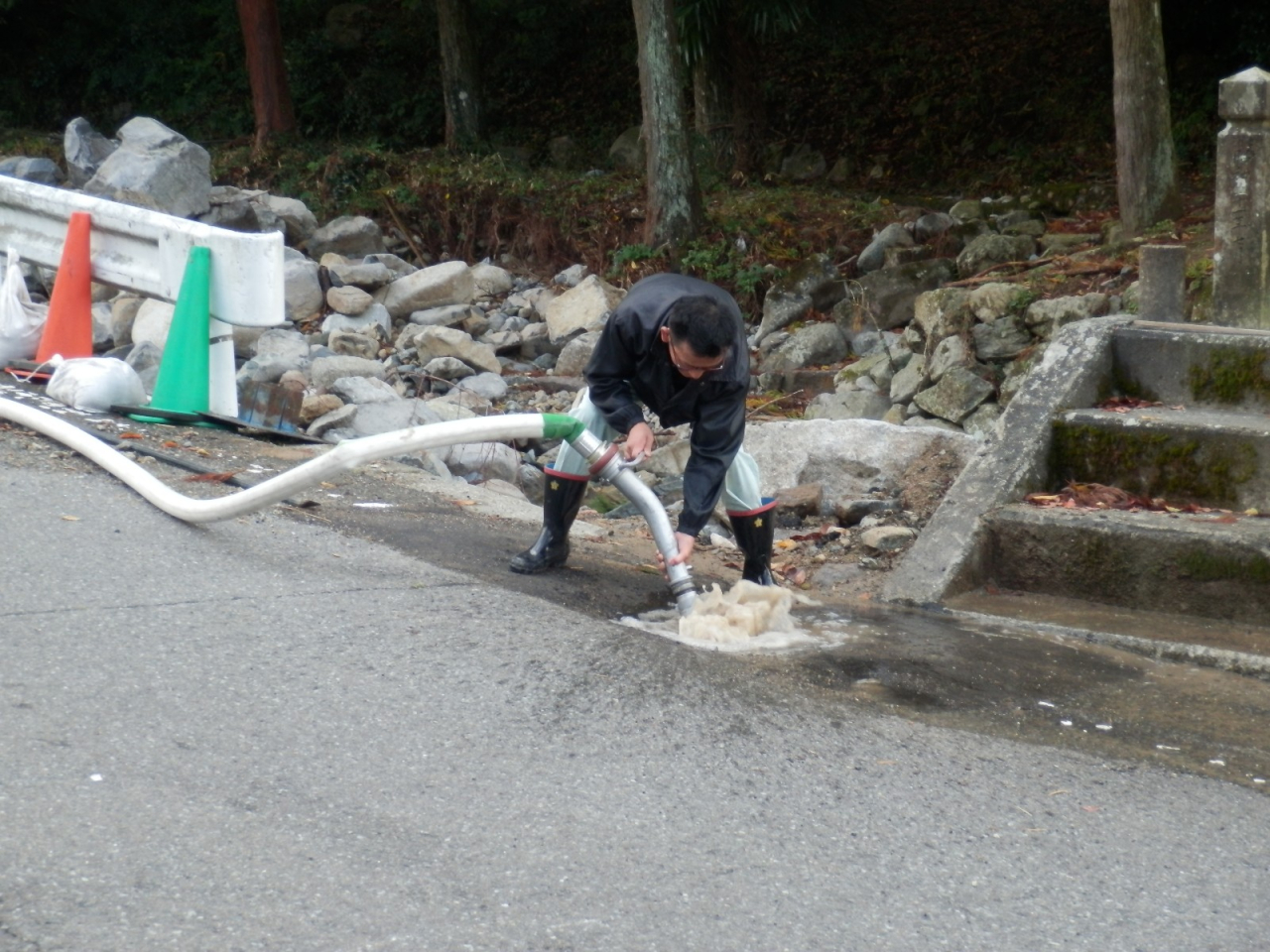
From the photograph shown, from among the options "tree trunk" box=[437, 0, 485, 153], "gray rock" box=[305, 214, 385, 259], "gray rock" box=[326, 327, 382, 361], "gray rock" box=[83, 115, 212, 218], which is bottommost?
"gray rock" box=[326, 327, 382, 361]

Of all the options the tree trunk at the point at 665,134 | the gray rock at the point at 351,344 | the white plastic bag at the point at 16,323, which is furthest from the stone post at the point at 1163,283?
the tree trunk at the point at 665,134

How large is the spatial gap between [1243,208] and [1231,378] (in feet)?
3.78

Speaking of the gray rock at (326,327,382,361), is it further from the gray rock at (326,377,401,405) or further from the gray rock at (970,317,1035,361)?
the gray rock at (970,317,1035,361)

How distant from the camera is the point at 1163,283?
657 centimetres

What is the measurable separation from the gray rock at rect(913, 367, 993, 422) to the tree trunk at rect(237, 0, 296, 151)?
12546 millimetres

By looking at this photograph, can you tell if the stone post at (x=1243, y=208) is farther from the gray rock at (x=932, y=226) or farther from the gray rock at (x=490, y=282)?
the gray rock at (x=490, y=282)

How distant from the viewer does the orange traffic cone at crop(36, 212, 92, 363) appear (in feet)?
23.0

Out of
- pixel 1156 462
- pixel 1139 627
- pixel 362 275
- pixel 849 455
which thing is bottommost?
pixel 1139 627

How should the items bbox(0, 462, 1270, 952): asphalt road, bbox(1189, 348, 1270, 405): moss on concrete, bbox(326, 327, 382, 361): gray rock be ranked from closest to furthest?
1. bbox(0, 462, 1270, 952): asphalt road
2. bbox(1189, 348, 1270, 405): moss on concrete
3. bbox(326, 327, 382, 361): gray rock

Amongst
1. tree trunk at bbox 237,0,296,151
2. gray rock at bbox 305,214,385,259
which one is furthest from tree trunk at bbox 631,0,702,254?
tree trunk at bbox 237,0,296,151

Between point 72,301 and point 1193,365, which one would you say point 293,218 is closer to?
point 72,301

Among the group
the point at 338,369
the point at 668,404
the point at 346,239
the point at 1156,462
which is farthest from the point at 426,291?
the point at 1156,462

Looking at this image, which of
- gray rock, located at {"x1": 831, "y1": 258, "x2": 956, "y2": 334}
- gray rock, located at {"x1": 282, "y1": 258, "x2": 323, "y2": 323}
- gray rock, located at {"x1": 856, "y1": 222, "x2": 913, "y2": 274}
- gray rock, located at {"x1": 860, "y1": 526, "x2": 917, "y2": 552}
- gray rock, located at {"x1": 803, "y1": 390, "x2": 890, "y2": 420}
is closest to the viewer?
gray rock, located at {"x1": 860, "y1": 526, "x2": 917, "y2": 552}

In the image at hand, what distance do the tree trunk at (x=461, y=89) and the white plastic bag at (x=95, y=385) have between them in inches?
521
